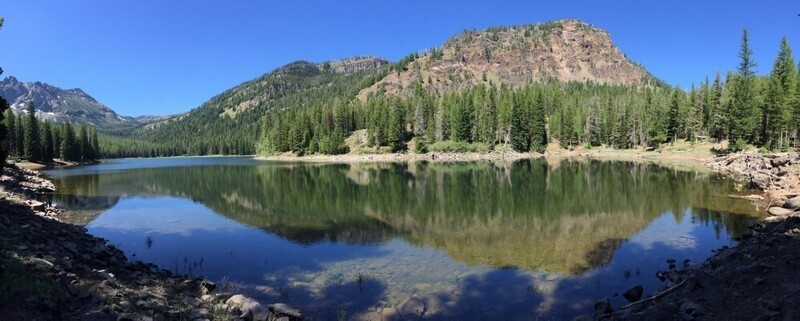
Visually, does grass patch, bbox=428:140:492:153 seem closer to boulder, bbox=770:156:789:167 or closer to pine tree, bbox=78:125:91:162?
boulder, bbox=770:156:789:167

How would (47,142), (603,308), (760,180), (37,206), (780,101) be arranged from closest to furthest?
(603,308) → (37,206) → (760,180) → (780,101) → (47,142)

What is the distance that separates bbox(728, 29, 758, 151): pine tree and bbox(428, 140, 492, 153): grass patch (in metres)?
57.9

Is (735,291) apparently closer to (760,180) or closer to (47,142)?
(760,180)

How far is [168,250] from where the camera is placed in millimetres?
22594

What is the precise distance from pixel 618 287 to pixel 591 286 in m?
0.92

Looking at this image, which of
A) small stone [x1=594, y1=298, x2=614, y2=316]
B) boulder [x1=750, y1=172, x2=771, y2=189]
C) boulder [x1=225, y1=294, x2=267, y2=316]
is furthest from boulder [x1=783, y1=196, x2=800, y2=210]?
boulder [x1=225, y1=294, x2=267, y2=316]

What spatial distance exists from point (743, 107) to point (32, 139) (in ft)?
504

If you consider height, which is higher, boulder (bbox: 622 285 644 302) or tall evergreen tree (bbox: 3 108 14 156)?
tall evergreen tree (bbox: 3 108 14 156)

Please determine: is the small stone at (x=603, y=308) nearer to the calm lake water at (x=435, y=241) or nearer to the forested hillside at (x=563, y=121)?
the calm lake water at (x=435, y=241)

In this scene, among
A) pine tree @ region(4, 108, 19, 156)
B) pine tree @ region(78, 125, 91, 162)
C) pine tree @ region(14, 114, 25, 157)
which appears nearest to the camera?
pine tree @ region(4, 108, 19, 156)

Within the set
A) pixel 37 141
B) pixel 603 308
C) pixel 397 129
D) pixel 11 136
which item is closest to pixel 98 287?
pixel 603 308

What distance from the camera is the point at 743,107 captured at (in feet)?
258

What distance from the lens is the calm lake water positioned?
1504 cm

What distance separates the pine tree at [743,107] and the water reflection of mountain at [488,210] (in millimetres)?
35175
